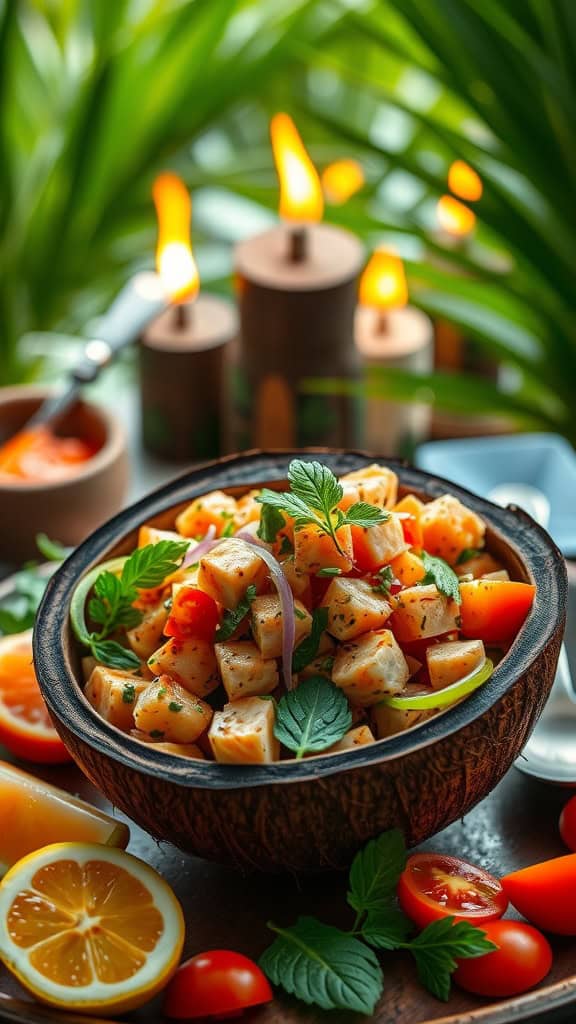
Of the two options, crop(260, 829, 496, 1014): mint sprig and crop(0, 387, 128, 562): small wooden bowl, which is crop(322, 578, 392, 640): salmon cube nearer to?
crop(260, 829, 496, 1014): mint sprig

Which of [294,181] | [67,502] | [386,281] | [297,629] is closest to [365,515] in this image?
[297,629]

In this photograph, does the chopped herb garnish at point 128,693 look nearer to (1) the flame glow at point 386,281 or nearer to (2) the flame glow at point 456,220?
(1) the flame glow at point 386,281

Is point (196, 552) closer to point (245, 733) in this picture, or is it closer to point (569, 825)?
Result: point (245, 733)

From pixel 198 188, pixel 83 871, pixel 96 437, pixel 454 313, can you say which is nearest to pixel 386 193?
pixel 198 188

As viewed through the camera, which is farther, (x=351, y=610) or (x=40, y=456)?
(x=40, y=456)

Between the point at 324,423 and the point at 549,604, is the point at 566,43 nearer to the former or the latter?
the point at 324,423

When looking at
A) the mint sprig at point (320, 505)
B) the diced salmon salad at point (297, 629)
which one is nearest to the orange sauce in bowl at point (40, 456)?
the diced salmon salad at point (297, 629)

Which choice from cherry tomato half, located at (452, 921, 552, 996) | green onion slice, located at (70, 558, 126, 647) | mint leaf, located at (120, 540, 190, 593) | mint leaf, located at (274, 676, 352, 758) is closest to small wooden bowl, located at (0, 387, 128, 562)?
green onion slice, located at (70, 558, 126, 647)
